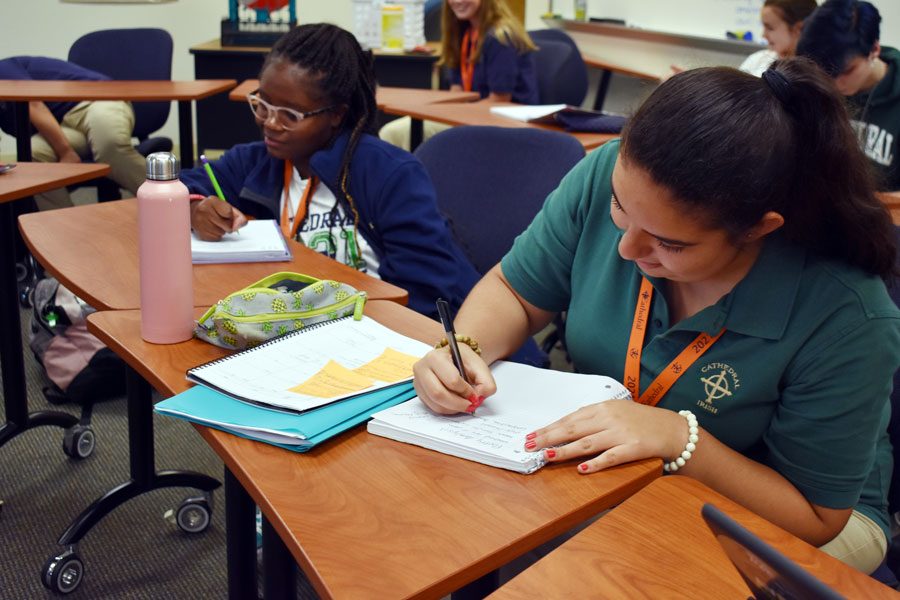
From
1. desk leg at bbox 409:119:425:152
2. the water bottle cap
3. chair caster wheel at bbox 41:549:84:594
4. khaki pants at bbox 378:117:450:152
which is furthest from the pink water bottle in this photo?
khaki pants at bbox 378:117:450:152

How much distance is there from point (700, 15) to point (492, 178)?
3.15m

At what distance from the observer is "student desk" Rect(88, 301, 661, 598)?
0.80m

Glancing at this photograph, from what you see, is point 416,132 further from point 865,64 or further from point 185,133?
point 865,64

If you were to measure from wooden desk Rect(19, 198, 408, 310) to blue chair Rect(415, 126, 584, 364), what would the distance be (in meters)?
0.55

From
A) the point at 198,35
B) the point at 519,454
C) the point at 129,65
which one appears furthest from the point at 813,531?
the point at 198,35

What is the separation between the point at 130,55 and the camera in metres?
4.48

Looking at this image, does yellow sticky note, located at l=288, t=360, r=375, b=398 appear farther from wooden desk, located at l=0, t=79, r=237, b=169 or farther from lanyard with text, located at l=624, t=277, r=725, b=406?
wooden desk, located at l=0, t=79, r=237, b=169

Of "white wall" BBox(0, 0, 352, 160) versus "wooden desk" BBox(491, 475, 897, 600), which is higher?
"white wall" BBox(0, 0, 352, 160)

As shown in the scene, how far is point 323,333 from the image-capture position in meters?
1.29

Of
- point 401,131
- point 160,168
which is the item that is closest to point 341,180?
point 160,168

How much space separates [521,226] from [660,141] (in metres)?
1.18

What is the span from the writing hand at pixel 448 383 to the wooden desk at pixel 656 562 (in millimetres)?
232

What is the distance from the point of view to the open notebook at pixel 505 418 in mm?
986

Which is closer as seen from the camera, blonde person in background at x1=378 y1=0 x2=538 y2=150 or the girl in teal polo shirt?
the girl in teal polo shirt
